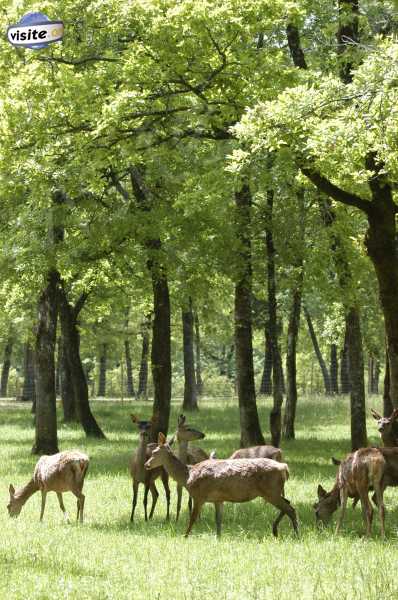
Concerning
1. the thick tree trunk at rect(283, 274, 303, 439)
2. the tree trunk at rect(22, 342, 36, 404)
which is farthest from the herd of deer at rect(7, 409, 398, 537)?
the tree trunk at rect(22, 342, 36, 404)

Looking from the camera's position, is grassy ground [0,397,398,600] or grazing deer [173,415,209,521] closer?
grassy ground [0,397,398,600]

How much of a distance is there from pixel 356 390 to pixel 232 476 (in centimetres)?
1157

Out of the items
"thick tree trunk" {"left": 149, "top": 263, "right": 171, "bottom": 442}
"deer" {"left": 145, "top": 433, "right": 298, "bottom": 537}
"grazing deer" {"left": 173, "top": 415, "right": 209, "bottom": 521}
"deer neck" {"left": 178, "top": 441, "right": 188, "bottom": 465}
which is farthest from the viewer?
"thick tree trunk" {"left": 149, "top": 263, "right": 171, "bottom": 442}

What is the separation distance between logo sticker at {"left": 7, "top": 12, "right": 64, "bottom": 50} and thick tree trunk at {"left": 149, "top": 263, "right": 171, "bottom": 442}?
302 inches

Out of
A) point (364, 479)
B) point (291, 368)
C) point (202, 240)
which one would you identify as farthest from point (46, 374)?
point (364, 479)

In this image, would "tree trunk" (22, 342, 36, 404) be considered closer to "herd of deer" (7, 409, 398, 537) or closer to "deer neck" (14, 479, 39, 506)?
"deer neck" (14, 479, 39, 506)

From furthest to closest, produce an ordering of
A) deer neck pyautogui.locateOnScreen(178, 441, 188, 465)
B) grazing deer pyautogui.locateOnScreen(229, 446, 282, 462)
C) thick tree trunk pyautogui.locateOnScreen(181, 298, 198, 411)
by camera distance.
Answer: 1. thick tree trunk pyautogui.locateOnScreen(181, 298, 198, 411)
2. grazing deer pyautogui.locateOnScreen(229, 446, 282, 462)
3. deer neck pyautogui.locateOnScreen(178, 441, 188, 465)

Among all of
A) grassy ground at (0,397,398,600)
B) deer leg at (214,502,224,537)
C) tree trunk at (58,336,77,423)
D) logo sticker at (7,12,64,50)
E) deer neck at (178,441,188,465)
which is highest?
logo sticker at (7,12,64,50)

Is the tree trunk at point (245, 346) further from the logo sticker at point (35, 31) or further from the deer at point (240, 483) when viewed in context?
the deer at point (240, 483)

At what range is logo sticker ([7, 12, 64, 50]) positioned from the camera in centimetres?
1772

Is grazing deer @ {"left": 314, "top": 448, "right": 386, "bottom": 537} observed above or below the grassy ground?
above

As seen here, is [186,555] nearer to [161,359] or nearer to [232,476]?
[232,476]

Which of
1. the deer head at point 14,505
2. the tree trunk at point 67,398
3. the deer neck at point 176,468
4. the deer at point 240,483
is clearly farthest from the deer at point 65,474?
the tree trunk at point 67,398

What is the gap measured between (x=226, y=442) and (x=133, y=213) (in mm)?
7552
